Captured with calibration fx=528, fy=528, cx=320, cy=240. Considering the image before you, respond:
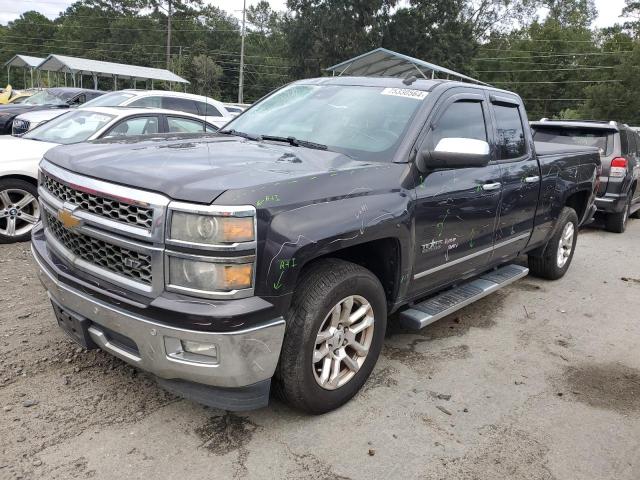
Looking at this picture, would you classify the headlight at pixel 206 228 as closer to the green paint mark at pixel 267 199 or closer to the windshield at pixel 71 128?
the green paint mark at pixel 267 199

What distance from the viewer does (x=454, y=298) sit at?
4.03 m

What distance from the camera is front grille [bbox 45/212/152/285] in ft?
8.07

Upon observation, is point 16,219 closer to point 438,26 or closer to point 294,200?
point 294,200

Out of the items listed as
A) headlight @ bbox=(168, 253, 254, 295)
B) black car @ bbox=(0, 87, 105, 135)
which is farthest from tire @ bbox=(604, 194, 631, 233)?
A: black car @ bbox=(0, 87, 105, 135)

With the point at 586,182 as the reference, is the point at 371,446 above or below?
below

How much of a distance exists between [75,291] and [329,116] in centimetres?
204

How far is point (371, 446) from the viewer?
2.79 metres

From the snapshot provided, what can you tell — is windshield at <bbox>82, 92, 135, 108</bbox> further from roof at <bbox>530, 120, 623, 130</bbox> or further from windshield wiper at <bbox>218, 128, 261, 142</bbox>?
roof at <bbox>530, 120, 623, 130</bbox>

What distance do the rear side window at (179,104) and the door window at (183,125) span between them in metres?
2.38

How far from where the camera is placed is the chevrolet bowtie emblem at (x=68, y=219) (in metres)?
2.68

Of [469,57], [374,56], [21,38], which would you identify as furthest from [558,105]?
[21,38]

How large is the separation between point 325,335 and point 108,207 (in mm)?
1296

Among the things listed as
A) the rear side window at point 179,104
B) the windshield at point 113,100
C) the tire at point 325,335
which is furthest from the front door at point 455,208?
the windshield at point 113,100

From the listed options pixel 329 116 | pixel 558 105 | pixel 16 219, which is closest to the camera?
pixel 329 116
